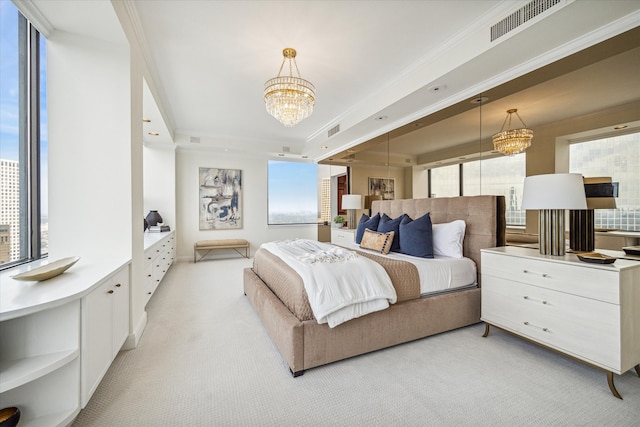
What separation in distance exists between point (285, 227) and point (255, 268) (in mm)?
3928

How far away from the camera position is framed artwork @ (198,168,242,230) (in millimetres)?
6533

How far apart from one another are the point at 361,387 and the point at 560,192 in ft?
6.83

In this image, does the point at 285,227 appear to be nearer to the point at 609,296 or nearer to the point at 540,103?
the point at 540,103

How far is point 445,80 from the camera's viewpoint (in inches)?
113

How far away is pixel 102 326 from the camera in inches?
67.2

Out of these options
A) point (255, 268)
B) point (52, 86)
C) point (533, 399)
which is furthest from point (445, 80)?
point (52, 86)

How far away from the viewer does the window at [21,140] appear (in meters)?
1.85

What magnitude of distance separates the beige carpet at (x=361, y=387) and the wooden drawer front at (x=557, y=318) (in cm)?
20

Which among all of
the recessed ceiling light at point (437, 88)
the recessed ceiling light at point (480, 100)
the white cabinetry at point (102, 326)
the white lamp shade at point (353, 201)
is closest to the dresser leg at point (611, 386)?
the recessed ceiling light at point (480, 100)

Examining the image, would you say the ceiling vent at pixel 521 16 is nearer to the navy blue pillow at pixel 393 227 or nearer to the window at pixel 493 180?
the window at pixel 493 180

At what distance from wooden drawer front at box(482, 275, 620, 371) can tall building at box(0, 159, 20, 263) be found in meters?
3.83

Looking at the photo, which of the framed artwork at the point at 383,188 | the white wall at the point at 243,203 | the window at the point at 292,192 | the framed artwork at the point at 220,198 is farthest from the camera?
the window at the point at 292,192

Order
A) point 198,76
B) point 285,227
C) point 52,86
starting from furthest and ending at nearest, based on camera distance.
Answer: point 285,227 < point 198,76 < point 52,86

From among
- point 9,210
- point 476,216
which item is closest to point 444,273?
point 476,216
